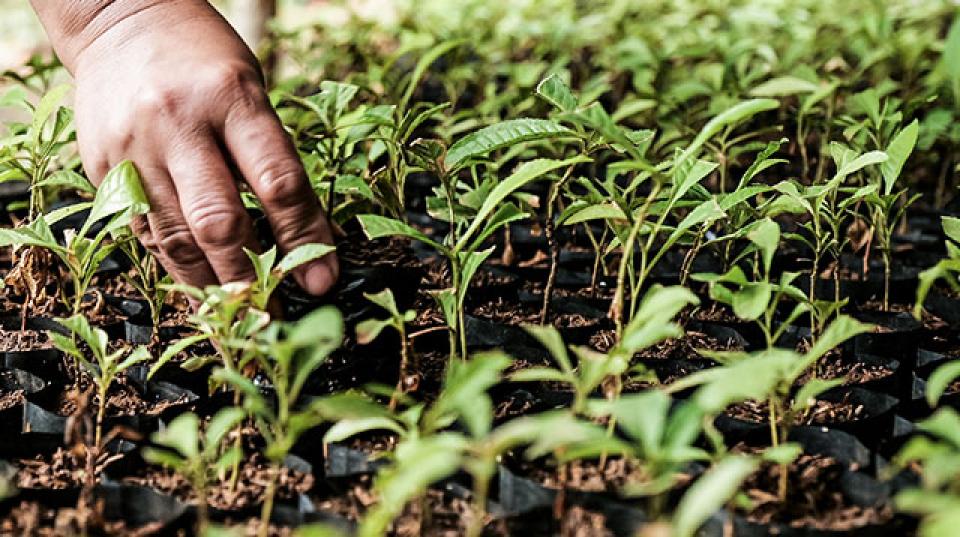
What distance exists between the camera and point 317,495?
117cm

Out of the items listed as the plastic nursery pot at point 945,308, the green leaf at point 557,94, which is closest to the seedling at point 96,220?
the green leaf at point 557,94

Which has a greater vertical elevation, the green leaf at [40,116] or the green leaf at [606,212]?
the green leaf at [40,116]

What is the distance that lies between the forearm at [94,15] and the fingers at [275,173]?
0.65 ft

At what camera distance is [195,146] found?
1.35 m

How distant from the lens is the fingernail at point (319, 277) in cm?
141

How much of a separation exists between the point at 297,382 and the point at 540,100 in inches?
63.9

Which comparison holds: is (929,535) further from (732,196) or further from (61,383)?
(61,383)

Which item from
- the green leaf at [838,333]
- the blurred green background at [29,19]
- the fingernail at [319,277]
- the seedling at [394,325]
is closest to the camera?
the green leaf at [838,333]

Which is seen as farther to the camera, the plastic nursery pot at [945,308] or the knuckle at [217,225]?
the plastic nursery pot at [945,308]

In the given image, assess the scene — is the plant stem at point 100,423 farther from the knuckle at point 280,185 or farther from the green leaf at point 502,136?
the green leaf at point 502,136

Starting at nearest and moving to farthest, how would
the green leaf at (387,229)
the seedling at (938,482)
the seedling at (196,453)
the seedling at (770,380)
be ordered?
the seedling at (938,482), the seedling at (770,380), the seedling at (196,453), the green leaf at (387,229)

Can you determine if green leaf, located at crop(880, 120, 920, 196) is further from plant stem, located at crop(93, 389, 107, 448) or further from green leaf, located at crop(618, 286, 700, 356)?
plant stem, located at crop(93, 389, 107, 448)

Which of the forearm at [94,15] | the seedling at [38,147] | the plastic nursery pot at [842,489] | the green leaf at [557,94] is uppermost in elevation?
the forearm at [94,15]

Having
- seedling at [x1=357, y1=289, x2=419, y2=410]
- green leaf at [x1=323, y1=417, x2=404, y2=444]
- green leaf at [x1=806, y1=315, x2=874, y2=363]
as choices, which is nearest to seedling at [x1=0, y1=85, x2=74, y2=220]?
seedling at [x1=357, y1=289, x2=419, y2=410]
